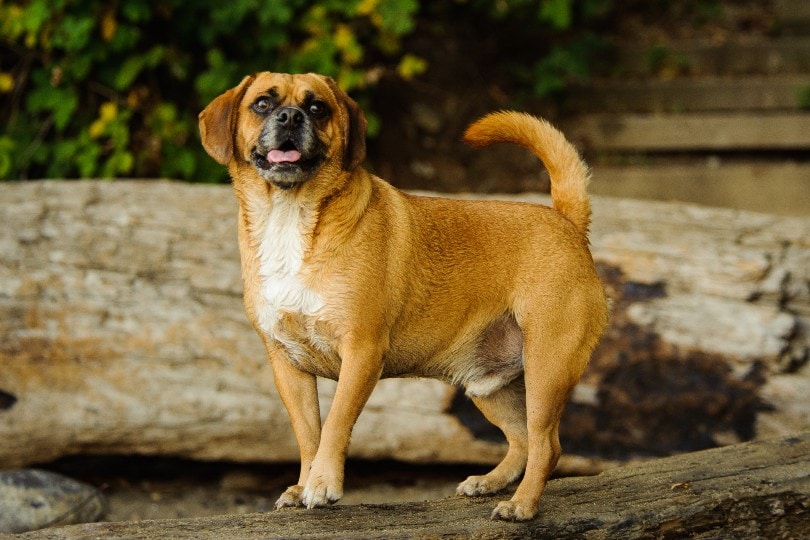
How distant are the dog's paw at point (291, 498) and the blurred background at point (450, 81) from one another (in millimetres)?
3977

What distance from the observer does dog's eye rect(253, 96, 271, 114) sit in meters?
3.15

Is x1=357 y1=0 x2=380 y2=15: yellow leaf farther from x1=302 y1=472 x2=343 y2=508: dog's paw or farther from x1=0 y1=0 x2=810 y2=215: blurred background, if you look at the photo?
x1=302 y1=472 x2=343 y2=508: dog's paw

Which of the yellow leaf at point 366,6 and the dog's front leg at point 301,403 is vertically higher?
the yellow leaf at point 366,6

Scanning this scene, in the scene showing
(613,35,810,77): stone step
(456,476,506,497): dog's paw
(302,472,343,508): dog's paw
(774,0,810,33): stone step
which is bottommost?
(456,476,506,497): dog's paw

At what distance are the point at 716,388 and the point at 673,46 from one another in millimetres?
5078

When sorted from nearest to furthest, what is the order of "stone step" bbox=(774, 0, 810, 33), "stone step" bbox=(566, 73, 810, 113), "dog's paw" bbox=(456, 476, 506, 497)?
"dog's paw" bbox=(456, 476, 506, 497)
"stone step" bbox=(566, 73, 810, 113)
"stone step" bbox=(774, 0, 810, 33)

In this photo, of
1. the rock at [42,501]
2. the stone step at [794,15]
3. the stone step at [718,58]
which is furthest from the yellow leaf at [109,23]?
the stone step at [794,15]

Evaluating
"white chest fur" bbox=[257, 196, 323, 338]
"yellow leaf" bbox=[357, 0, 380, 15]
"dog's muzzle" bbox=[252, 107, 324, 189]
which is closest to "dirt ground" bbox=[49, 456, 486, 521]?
"white chest fur" bbox=[257, 196, 323, 338]

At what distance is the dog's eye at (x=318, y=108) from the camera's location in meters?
3.14

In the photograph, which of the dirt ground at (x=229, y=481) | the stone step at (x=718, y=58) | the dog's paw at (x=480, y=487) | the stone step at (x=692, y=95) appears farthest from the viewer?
the stone step at (x=718, y=58)

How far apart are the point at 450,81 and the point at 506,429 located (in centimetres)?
557

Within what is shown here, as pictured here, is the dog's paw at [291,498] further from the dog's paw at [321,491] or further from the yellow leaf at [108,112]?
the yellow leaf at [108,112]

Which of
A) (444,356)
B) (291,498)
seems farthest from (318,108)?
(291,498)

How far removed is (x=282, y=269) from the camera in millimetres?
3129
